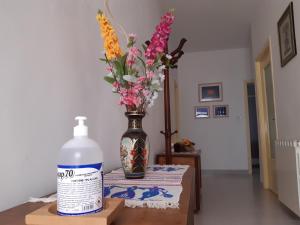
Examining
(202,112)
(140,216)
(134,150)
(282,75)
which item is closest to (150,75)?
(134,150)

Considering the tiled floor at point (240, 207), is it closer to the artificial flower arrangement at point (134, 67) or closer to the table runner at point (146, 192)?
the table runner at point (146, 192)

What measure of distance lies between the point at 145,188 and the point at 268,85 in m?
3.41

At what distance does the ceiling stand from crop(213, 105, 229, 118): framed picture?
4.13 feet

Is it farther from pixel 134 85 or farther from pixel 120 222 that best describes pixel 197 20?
Answer: pixel 120 222

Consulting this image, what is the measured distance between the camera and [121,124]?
1.70 m

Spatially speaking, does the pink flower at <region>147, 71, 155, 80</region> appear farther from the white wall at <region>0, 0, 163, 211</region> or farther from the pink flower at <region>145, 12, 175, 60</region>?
the white wall at <region>0, 0, 163, 211</region>

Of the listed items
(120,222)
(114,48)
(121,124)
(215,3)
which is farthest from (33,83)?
(215,3)

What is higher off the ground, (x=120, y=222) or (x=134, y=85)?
(x=134, y=85)

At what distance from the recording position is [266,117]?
3889 millimetres

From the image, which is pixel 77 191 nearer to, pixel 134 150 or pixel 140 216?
pixel 140 216

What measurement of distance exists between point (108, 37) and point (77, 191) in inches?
24.5

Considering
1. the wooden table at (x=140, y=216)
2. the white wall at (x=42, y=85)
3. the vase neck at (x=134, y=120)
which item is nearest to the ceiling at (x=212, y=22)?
the white wall at (x=42, y=85)

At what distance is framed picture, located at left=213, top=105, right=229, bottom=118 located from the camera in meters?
5.51

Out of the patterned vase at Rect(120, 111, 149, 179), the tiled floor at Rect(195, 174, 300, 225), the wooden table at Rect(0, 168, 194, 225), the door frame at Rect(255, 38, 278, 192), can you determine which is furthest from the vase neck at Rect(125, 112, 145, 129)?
the door frame at Rect(255, 38, 278, 192)
